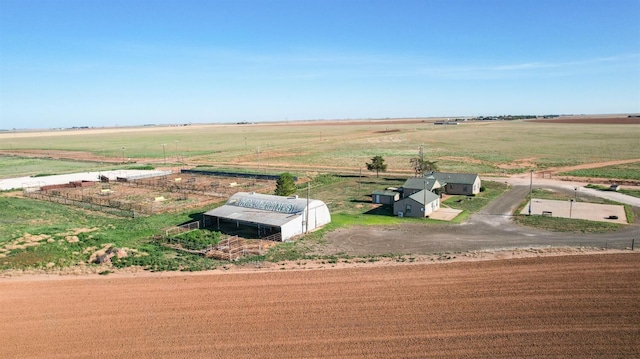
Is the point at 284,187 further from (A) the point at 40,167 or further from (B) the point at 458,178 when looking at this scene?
(A) the point at 40,167

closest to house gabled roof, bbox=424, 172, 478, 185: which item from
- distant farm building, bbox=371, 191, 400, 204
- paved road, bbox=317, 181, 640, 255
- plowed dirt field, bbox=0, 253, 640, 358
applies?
distant farm building, bbox=371, 191, 400, 204

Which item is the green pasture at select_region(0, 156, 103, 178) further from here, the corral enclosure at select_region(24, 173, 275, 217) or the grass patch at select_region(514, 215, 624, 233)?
the grass patch at select_region(514, 215, 624, 233)

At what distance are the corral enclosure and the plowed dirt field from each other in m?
25.5

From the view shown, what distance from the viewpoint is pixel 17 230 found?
40.0 meters

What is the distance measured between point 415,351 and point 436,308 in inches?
177

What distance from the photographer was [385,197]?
52812mm

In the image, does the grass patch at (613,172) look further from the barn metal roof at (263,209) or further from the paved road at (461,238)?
the barn metal roof at (263,209)

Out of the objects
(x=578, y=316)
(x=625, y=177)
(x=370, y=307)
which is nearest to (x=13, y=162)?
(x=370, y=307)

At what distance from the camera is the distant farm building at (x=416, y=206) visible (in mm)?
45375

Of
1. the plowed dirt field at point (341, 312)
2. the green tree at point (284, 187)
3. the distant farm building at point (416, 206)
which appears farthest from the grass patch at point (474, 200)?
the green tree at point (284, 187)

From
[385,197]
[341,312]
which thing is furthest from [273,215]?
[341,312]

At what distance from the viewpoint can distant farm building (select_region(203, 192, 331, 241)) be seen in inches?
1517

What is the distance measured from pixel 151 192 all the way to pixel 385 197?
36048mm

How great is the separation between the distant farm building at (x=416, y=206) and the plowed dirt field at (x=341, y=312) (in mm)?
16386
